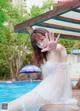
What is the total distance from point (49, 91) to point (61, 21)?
7.93 ft

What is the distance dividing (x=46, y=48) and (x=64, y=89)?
0.55 m

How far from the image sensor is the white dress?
13.9ft

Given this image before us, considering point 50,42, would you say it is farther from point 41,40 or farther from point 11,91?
point 11,91

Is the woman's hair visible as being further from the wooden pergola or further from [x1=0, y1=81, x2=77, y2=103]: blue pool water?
[x1=0, y1=81, x2=77, y2=103]: blue pool water

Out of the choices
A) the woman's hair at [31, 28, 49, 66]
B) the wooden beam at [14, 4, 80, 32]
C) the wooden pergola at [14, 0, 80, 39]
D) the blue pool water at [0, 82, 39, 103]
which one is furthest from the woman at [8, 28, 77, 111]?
the blue pool water at [0, 82, 39, 103]

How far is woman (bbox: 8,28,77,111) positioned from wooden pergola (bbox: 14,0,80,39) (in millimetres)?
756

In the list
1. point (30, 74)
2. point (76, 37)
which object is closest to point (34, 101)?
point (76, 37)

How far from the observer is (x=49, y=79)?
432 centimetres

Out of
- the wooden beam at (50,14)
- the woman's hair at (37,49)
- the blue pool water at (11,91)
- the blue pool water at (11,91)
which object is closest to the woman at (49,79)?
the woman's hair at (37,49)

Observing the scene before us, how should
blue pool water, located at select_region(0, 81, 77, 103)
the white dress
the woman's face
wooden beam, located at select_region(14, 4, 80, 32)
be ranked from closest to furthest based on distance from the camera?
the white dress, the woman's face, wooden beam, located at select_region(14, 4, 80, 32), blue pool water, located at select_region(0, 81, 77, 103)

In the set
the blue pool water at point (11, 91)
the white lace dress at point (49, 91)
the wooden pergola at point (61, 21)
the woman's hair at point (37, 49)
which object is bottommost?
the blue pool water at point (11, 91)

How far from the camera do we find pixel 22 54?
87.9 ft

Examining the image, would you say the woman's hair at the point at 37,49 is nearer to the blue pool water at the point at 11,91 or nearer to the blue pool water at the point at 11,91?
the blue pool water at the point at 11,91

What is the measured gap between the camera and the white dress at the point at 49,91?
425 centimetres
